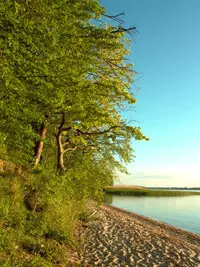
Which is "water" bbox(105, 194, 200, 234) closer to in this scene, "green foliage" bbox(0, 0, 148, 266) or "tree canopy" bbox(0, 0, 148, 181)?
"green foliage" bbox(0, 0, 148, 266)

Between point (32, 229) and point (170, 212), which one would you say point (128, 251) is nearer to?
point (32, 229)

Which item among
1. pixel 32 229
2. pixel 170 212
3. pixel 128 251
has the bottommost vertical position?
pixel 170 212

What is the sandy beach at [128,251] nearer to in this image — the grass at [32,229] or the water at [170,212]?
the grass at [32,229]

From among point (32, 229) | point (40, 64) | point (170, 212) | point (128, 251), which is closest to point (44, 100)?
point (40, 64)

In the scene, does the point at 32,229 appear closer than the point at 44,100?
No

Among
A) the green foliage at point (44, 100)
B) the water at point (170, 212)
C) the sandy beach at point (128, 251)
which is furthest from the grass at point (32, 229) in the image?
the water at point (170, 212)

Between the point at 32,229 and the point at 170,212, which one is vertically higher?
the point at 32,229

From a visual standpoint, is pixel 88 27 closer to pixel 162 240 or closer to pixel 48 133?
pixel 48 133

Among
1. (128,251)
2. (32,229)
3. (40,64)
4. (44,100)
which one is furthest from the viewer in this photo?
(128,251)

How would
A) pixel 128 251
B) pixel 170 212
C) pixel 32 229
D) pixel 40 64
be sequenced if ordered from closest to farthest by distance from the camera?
pixel 40 64 → pixel 32 229 → pixel 128 251 → pixel 170 212

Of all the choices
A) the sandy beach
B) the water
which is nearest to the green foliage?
the sandy beach

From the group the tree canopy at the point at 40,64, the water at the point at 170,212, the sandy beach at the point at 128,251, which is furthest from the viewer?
the water at the point at 170,212

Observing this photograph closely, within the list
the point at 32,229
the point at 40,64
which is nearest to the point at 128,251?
the point at 32,229

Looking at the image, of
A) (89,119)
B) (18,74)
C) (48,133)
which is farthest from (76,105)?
(48,133)
